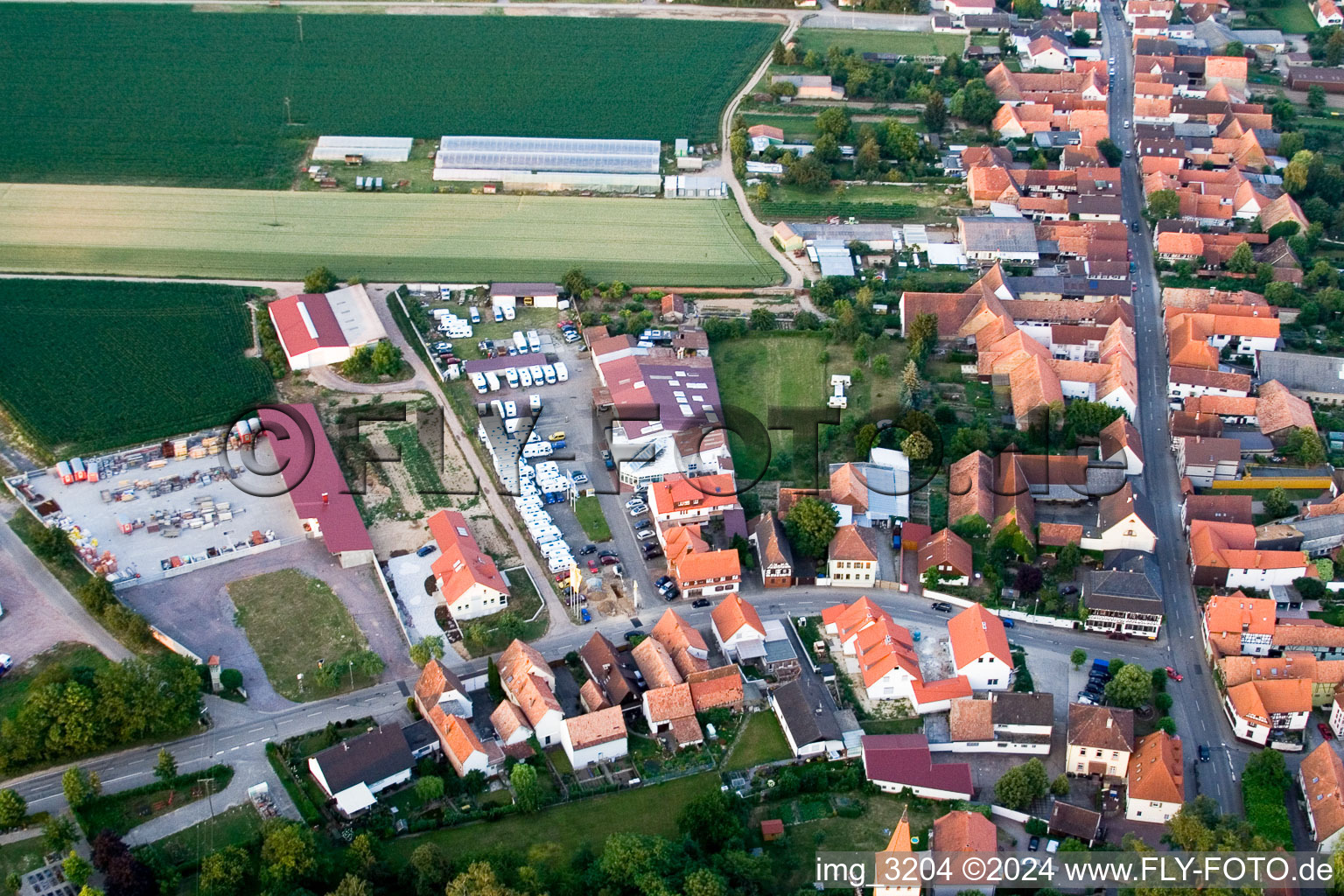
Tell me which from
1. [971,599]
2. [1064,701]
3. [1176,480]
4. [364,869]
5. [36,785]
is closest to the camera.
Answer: [364,869]

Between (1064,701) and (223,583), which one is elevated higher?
(223,583)

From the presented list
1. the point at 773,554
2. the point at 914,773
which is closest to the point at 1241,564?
the point at 914,773

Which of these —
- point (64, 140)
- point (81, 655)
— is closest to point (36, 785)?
point (81, 655)

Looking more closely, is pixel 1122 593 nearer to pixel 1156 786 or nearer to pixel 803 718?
pixel 1156 786

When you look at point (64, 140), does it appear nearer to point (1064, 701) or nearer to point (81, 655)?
point (81, 655)

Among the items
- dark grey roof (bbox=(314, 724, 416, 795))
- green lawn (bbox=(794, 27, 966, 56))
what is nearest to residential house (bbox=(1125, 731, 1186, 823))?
dark grey roof (bbox=(314, 724, 416, 795))

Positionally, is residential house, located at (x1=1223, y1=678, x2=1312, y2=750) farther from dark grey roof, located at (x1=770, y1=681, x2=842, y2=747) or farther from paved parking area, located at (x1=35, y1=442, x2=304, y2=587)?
paved parking area, located at (x1=35, y1=442, x2=304, y2=587)

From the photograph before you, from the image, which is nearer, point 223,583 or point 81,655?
point 81,655
